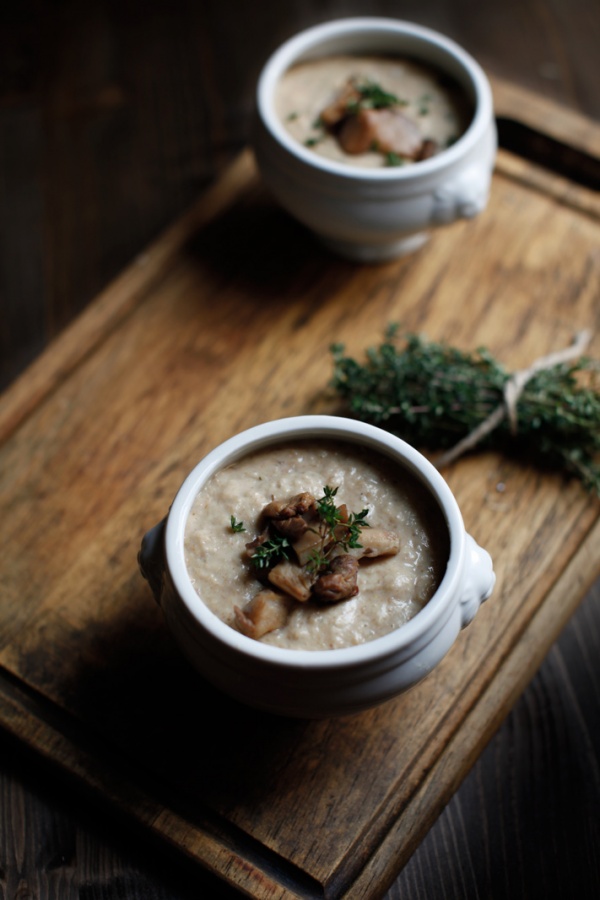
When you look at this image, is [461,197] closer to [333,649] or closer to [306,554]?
[306,554]

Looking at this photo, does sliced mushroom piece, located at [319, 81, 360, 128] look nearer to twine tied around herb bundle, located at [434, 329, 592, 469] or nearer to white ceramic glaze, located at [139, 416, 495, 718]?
twine tied around herb bundle, located at [434, 329, 592, 469]

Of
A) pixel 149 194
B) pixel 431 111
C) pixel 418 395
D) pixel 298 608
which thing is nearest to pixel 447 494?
pixel 298 608

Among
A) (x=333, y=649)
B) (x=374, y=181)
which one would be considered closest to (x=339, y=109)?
(x=374, y=181)

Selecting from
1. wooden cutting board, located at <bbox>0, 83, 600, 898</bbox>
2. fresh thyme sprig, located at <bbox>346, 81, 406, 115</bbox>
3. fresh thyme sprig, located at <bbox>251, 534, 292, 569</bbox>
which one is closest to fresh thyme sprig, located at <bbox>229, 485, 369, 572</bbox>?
fresh thyme sprig, located at <bbox>251, 534, 292, 569</bbox>

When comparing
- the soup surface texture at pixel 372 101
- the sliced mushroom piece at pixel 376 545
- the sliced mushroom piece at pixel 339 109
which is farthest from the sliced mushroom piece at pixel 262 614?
the sliced mushroom piece at pixel 339 109

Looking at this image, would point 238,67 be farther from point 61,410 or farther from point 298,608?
point 298,608
